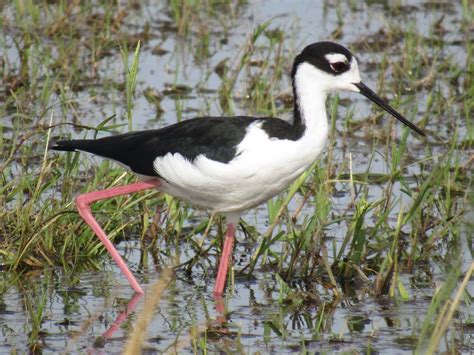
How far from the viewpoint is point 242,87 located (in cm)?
802

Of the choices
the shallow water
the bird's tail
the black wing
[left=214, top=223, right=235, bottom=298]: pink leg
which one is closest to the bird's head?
the black wing

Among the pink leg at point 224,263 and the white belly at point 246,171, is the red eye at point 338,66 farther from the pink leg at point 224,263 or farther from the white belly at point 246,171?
the pink leg at point 224,263

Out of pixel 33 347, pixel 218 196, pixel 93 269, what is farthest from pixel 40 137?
pixel 33 347

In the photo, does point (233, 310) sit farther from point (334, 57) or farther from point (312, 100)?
point (334, 57)

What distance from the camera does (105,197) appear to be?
5.59m

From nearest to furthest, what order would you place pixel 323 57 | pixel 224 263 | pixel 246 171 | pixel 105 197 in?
pixel 246 171 < pixel 323 57 < pixel 224 263 < pixel 105 197

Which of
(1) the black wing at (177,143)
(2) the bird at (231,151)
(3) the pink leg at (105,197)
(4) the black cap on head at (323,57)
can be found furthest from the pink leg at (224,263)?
(4) the black cap on head at (323,57)

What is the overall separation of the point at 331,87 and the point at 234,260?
1.01 m

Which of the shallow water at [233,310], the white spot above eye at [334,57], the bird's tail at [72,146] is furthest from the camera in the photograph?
the bird's tail at [72,146]

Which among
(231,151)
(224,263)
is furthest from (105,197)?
(231,151)

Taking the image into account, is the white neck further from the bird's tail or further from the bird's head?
the bird's tail

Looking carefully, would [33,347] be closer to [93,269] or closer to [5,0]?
[93,269]

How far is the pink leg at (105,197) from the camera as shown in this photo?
538 centimetres

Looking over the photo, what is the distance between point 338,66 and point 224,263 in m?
0.97
